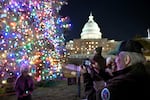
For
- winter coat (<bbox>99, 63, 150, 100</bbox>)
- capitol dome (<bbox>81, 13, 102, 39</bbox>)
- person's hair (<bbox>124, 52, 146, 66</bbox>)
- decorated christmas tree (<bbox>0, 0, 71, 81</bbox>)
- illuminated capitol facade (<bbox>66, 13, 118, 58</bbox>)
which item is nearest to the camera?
winter coat (<bbox>99, 63, 150, 100</bbox>)

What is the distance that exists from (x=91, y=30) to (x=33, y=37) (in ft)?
284

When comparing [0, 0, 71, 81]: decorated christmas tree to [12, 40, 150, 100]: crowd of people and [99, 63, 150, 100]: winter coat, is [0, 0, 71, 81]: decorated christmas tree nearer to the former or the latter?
[12, 40, 150, 100]: crowd of people

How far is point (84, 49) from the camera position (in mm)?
110500

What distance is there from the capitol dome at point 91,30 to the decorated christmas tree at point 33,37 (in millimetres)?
80112

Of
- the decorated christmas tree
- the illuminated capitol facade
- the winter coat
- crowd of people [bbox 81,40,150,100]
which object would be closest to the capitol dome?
the illuminated capitol facade

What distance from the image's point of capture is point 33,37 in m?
17.6

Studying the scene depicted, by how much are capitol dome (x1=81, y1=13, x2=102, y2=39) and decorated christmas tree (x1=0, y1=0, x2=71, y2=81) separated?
3154 inches

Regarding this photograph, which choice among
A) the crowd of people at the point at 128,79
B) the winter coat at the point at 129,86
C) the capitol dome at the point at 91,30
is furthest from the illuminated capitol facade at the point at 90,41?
the winter coat at the point at 129,86

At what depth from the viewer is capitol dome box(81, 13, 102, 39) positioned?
102562 millimetres

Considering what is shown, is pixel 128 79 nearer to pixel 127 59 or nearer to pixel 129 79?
pixel 129 79

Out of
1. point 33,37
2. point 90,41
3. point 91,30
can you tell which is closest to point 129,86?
point 33,37

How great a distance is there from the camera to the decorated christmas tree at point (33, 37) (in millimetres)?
14883

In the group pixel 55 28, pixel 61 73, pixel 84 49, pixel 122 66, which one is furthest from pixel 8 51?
pixel 84 49

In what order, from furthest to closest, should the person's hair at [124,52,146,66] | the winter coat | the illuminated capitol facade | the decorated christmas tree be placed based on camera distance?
1. the illuminated capitol facade
2. the decorated christmas tree
3. the person's hair at [124,52,146,66]
4. the winter coat
